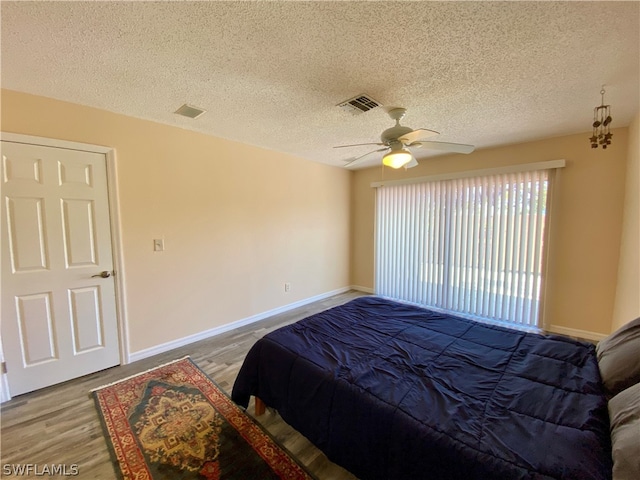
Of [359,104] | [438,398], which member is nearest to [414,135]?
[359,104]

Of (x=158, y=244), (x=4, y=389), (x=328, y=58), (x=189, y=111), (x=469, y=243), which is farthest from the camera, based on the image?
(x=469, y=243)

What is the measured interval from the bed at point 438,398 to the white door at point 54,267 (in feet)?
5.50

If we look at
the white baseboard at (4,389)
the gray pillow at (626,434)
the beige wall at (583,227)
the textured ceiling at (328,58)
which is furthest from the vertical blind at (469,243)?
the white baseboard at (4,389)

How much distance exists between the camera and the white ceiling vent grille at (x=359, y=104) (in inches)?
85.3

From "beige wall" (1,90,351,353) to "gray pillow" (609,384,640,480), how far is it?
11.1 ft

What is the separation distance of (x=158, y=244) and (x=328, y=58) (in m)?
2.46

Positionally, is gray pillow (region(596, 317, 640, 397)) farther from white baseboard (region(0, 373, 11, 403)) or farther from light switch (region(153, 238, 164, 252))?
white baseboard (region(0, 373, 11, 403))

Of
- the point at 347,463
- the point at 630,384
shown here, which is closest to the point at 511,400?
the point at 630,384

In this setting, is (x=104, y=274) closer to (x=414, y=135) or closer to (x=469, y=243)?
(x=414, y=135)

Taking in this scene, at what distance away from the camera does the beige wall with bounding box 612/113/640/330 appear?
239cm

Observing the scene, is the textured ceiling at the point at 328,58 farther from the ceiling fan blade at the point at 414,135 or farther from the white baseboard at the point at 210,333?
the white baseboard at the point at 210,333

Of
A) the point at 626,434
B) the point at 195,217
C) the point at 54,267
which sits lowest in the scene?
the point at 626,434

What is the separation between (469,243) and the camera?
12.4ft

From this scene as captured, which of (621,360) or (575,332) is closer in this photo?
(621,360)
